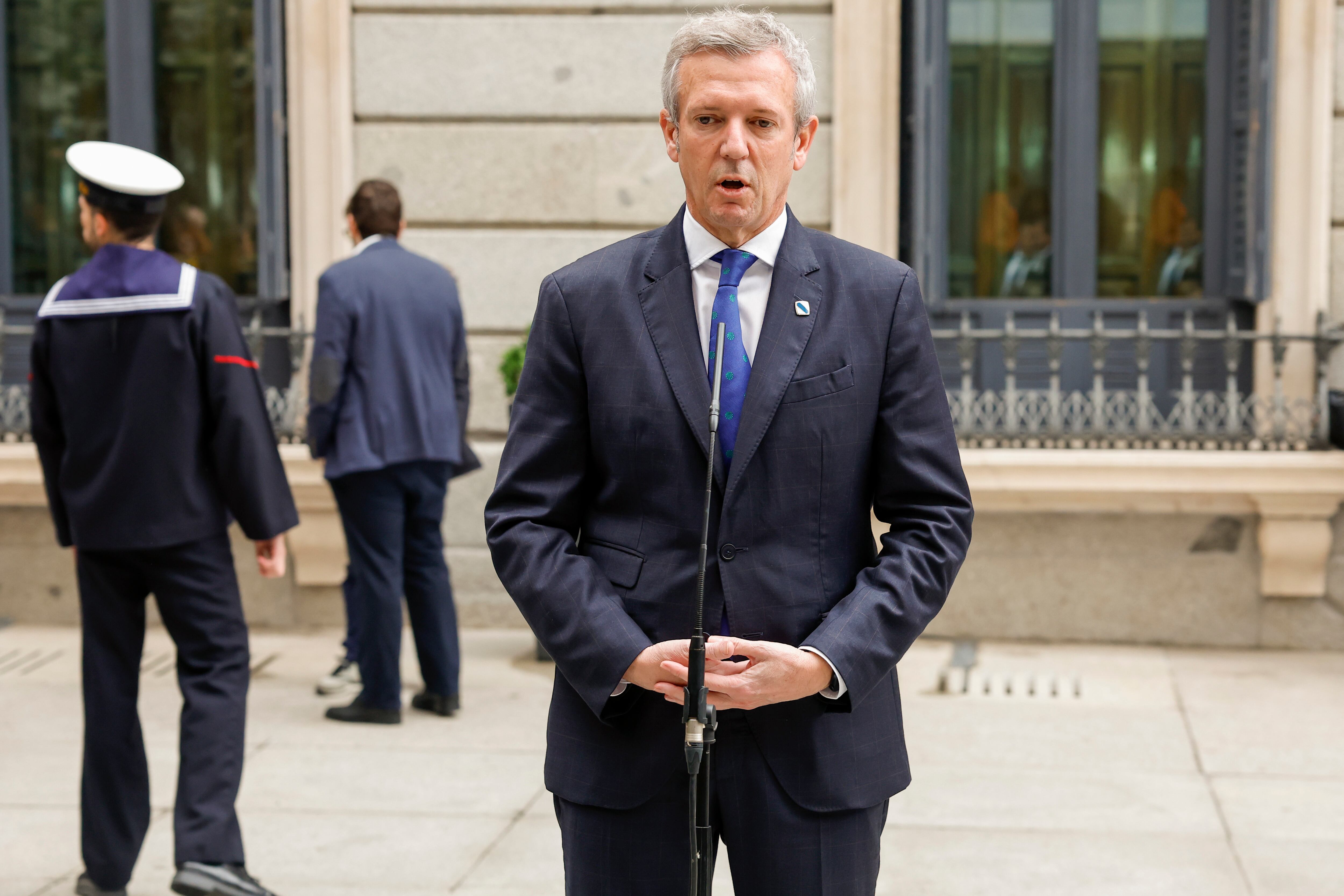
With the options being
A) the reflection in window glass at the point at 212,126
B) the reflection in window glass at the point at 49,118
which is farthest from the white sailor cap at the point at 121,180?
the reflection in window glass at the point at 49,118

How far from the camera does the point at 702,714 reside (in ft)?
6.89

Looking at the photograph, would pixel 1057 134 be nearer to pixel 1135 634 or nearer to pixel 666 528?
pixel 1135 634

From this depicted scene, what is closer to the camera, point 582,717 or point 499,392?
point 582,717

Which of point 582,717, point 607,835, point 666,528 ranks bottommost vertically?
point 607,835

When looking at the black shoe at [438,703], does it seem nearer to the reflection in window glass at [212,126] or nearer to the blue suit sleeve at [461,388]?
the blue suit sleeve at [461,388]

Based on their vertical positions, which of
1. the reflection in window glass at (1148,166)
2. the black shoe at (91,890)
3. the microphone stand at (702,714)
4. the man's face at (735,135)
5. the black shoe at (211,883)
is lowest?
the black shoe at (91,890)

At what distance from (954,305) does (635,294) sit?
19.6 ft

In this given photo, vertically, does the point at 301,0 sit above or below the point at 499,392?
above

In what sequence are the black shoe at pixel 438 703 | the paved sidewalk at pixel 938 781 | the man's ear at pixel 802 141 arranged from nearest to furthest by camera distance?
1. the man's ear at pixel 802 141
2. the paved sidewalk at pixel 938 781
3. the black shoe at pixel 438 703

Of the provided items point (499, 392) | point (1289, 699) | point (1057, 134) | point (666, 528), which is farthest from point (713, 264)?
point (1057, 134)

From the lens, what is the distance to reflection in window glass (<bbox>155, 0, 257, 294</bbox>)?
332 inches

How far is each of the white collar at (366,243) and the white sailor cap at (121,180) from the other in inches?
72.4

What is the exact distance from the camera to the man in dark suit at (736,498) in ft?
7.29

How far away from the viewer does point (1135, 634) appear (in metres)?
7.59
